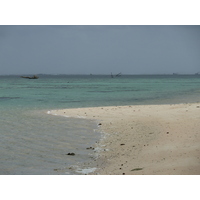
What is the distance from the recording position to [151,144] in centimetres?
869

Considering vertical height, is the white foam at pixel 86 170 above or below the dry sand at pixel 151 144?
below

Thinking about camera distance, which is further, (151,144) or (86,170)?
(151,144)

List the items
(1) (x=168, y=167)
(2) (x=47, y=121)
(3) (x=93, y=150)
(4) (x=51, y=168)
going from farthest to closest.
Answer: (2) (x=47, y=121) < (3) (x=93, y=150) < (4) (x=51, y=168) < (1) (x=168, y=167)

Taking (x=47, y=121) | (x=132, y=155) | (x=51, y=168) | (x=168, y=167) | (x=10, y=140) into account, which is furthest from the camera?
(x=47, y=121)

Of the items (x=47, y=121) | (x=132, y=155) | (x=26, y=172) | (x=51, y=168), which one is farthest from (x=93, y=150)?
(x=47, y=121)

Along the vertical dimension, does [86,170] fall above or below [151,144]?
below

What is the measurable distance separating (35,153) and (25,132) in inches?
114

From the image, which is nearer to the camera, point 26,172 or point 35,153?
point 26,172

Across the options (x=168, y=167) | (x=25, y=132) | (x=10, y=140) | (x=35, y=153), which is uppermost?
(x=25, y=132)

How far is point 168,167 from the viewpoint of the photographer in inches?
246

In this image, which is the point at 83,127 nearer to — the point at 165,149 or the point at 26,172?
the point at 165,149

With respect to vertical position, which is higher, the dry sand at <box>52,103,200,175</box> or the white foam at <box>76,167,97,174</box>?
the dry sand at <box>52,103,200,175</box>

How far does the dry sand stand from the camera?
21.0 ft

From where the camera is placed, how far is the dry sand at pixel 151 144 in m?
6.39
